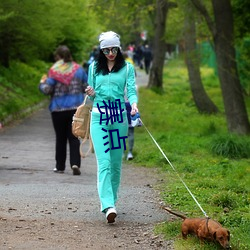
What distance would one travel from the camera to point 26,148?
1496cm

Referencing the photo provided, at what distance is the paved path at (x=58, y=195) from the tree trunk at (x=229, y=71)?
388 centimetres

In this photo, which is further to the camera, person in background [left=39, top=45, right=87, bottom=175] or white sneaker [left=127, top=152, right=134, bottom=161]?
white sneaker [left=127, top=152, right=134, bottom=161]

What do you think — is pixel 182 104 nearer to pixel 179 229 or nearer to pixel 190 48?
pixel 190 48

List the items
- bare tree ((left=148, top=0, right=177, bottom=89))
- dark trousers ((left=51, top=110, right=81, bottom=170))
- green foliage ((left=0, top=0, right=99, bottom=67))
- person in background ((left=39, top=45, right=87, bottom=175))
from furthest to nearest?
bare tree ((left=148, top=0, right=177, bottom=89)), green foliage ((left=0, top=0, right=99, bottom=67)), dark trousers ((left=51, top=110, right=81, bottom=170)), person in background ((left=39, top=45, right=87, bottom=175))

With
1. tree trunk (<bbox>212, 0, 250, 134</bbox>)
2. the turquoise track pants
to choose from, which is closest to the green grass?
the turquoise track pants


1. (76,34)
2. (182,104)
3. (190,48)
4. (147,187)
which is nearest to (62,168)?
(147,187)

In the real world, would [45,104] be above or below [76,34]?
below

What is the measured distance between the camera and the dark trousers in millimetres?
11341

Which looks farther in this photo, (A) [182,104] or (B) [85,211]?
(A) [182,104]

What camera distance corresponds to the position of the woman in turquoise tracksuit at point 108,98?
7.60m

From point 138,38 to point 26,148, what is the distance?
195 feet

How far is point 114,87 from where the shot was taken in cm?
766

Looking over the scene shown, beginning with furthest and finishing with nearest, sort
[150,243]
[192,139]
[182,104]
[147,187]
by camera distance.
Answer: [182,104] → [192,139] → [147,187] → [150,243]

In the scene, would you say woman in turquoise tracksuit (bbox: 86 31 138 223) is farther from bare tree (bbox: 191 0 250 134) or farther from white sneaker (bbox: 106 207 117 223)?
bare tree (bbox: 191 0 250 134)
